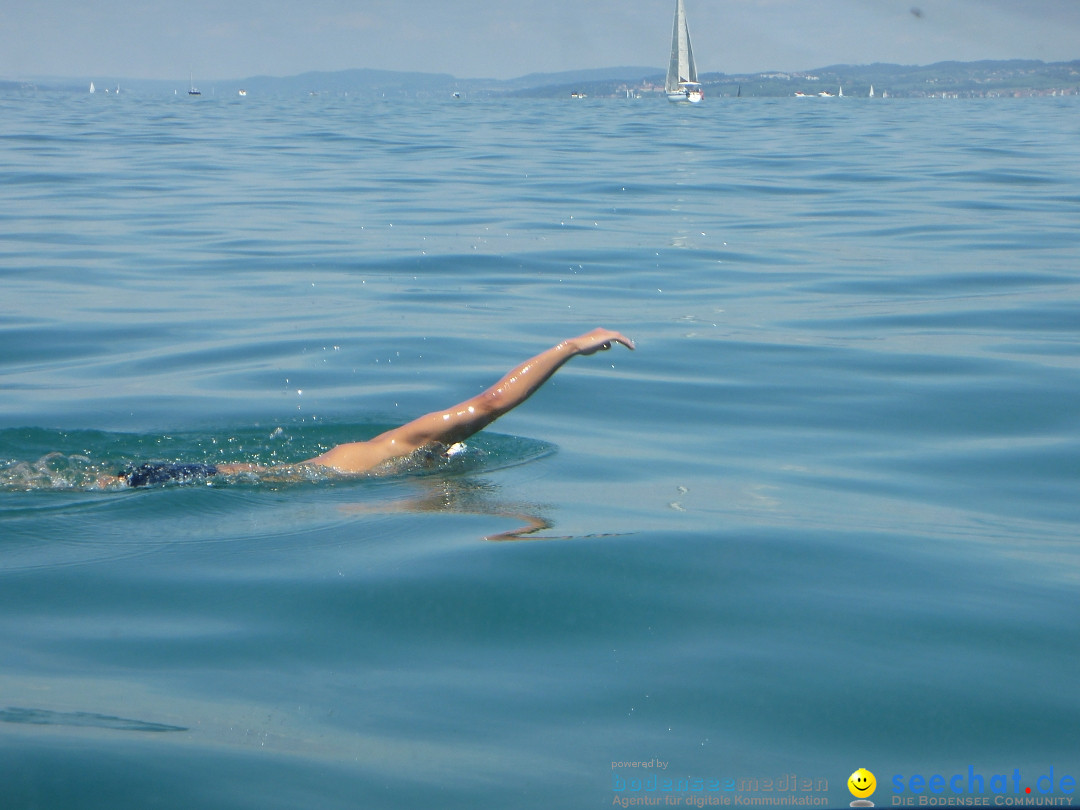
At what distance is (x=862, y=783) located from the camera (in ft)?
11.4

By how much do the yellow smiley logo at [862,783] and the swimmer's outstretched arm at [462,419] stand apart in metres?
3.63

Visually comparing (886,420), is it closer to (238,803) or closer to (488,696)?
(488,696)

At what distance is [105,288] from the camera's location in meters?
12.7

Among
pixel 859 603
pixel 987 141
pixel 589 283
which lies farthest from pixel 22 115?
pixel 859 603

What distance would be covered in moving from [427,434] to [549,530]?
4.74ft

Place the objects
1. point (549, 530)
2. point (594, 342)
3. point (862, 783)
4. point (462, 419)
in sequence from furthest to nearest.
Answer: point (594, 342) → point (462, 419) → point (549, 530) → point (862, 783)

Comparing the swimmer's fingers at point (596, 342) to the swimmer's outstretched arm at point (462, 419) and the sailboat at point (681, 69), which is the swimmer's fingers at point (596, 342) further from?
the sailboat at point (681, 69)

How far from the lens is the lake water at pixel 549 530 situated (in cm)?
362

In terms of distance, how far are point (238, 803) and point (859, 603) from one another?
2586 mm

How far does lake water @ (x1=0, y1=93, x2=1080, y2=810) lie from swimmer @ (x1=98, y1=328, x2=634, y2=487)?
0.66ft

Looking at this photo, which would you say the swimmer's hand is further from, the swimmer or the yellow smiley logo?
the yellow smiley logo

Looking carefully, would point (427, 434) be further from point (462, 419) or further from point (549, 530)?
point (549, 530)

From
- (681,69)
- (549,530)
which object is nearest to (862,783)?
Answer: (549,530)

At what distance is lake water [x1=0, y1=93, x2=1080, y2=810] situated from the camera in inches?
142
